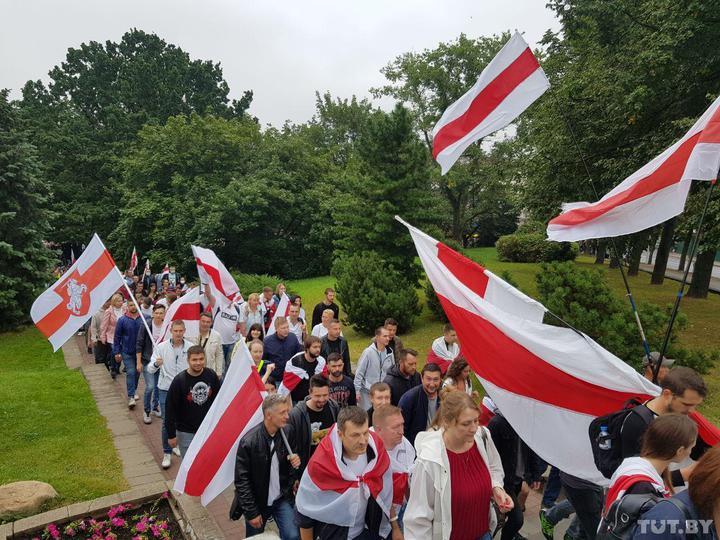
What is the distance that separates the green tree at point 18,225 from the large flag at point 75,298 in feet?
34.1

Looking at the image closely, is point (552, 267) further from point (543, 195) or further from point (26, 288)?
point (26, 288)

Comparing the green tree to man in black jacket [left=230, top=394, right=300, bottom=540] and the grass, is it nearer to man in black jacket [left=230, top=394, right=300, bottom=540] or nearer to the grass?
the grass

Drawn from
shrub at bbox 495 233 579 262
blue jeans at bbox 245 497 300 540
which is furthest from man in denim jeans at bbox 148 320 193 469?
shrub at bbox 495 233 579 262

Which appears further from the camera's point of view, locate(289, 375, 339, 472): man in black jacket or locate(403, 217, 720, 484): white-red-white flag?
locate(289, 375, 339, 472): man in black jacket

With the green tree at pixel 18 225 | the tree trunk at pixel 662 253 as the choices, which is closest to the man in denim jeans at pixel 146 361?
the green tree at pixel 18 225

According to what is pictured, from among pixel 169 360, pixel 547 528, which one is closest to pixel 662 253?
pixel 547 528

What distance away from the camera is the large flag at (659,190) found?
4.00 m

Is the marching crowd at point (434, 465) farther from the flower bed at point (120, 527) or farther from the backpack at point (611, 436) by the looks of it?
the flower bed at point (120, 527)

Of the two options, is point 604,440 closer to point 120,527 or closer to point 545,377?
point 545,377

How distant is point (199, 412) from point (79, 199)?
3345 centimetres

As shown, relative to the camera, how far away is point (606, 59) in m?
15.5

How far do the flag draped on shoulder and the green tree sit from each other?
16224 mm

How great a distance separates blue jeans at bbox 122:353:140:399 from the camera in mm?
8688

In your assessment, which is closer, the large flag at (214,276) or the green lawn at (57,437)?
the green lawn at (57,437)
